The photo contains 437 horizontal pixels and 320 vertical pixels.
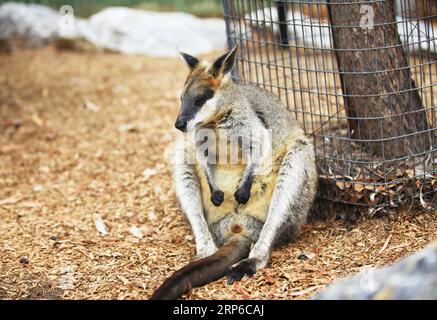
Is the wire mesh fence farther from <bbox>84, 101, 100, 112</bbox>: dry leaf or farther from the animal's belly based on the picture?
<bbox>84, 101, 100, 112</bbox>: dry leaf

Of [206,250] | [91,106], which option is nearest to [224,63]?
[206,250]

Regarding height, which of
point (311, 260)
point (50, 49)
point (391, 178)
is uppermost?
point (50, 49)

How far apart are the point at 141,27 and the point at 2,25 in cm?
291

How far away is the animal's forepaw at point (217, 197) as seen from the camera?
18.0ft

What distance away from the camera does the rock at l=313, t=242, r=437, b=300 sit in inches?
127

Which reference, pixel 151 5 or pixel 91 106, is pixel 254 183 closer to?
pixel 91 106

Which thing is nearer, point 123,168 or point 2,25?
point 123,168

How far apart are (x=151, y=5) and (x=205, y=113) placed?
8810 mm

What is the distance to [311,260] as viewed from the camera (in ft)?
16.9

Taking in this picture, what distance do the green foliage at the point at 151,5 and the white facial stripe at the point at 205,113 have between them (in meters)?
8.44

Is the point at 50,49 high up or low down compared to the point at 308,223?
up
